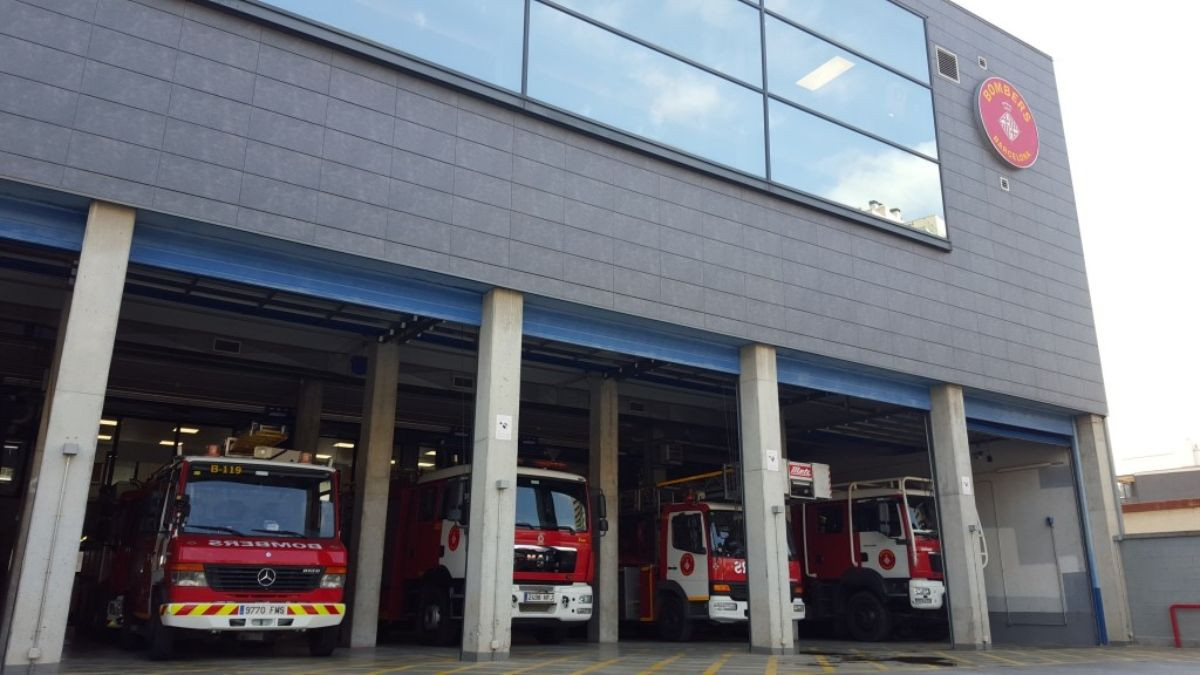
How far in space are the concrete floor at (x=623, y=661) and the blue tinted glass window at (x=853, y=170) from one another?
25.5ft

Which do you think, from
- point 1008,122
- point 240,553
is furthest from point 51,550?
point 1008,122

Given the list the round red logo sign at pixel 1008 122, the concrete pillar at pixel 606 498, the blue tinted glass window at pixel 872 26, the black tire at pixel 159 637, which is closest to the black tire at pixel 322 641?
the black tire at pixel 159 637

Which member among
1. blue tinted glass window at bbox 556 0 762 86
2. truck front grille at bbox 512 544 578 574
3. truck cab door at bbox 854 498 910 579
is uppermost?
blue tinted glass window at bbox 556 0 762 86

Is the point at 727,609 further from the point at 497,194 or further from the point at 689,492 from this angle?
the point at 497,194

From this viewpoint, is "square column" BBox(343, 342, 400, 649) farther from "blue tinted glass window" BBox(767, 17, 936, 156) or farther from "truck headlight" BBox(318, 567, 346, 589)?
"blue tinted glass window" BBox(767, 17, 936, 156)

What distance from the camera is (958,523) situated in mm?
15602

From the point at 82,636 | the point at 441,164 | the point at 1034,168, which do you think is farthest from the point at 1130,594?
the point at 82,636

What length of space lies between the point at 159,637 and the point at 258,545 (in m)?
1.44

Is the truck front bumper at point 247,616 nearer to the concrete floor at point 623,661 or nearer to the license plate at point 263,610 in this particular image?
the license plate at point 263,610

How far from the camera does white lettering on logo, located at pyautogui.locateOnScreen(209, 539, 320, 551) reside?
→ 9.48m

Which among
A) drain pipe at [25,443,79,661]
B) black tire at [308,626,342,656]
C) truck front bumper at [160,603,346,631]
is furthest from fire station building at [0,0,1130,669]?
black tire at [308,626,342,656]

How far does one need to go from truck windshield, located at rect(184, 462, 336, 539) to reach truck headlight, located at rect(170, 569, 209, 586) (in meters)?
0.51

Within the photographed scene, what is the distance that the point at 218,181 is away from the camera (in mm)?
9789

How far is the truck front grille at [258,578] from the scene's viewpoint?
9305 millimetres
